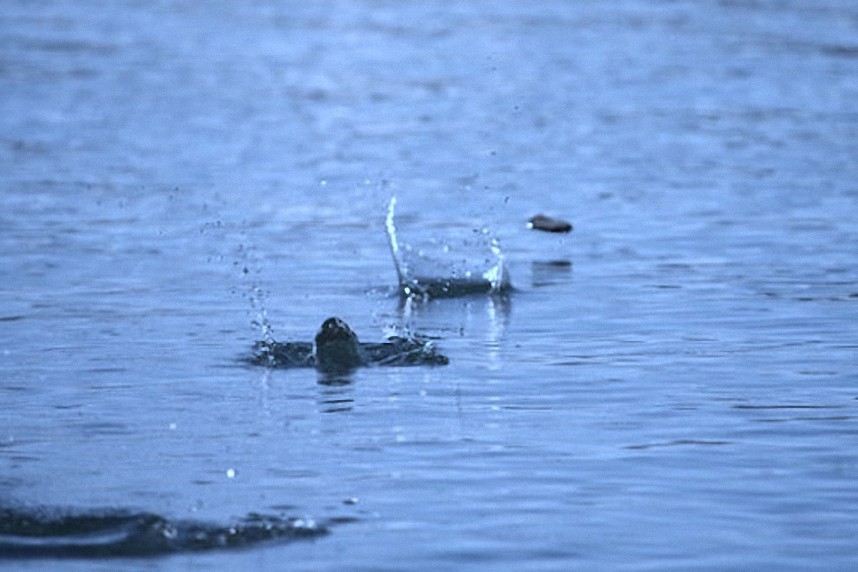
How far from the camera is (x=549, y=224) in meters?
17.3

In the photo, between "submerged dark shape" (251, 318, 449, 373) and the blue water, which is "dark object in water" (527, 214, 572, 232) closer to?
the blue water

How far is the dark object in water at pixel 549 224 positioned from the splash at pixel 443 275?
4.11ft

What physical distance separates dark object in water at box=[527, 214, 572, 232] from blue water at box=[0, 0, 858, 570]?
132 mm

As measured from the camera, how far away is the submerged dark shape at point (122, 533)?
321 inches

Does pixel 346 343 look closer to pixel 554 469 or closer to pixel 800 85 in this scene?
Result: pixel 554 469

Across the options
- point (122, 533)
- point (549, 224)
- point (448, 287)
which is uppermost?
point (549, 224)

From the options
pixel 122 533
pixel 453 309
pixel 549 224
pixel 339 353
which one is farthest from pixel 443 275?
pixel 122 533

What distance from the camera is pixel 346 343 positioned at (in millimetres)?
12094

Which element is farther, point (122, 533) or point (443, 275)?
point (443, 275)

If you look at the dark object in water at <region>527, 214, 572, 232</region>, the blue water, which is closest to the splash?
the blue water

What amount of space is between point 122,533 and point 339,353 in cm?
378

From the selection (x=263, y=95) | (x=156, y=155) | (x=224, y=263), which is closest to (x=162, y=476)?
(x=224, y=263)

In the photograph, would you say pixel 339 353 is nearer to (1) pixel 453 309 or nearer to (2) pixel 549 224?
(1) pixel 453 309

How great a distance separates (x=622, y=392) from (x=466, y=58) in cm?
2313
